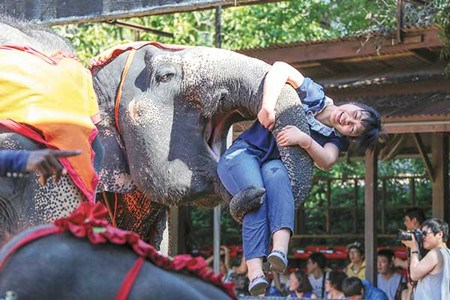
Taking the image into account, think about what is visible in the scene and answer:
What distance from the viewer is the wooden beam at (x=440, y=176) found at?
10023 millimetres

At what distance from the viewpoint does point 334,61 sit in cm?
958

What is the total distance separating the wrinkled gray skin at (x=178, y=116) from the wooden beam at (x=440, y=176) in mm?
5986

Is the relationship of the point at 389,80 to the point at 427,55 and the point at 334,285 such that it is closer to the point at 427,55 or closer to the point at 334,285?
the point at 427,55

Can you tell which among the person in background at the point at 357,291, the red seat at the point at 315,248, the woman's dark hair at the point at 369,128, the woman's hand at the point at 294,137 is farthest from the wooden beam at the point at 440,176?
the woman's hand at the point at 294,137

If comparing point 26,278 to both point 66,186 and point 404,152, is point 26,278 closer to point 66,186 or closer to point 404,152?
point 66,186

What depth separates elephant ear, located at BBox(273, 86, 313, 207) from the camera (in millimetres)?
4066

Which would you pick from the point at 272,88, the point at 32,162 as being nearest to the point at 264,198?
the point at 272,88

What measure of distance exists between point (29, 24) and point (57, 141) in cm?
81

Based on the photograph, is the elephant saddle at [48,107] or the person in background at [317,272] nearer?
the elephant saddle at [48,107]

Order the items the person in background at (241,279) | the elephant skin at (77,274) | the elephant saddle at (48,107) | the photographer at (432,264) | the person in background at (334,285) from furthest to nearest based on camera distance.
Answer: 1. the person in background at (241,279)
2. the person in background at (334,285)
3. the photographer at (432,264)
4. the elephant saddle at (48,107)
5. the elephant skin at (77,274)

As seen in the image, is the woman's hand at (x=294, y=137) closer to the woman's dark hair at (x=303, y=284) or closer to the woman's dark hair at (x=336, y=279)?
the woman's dark hair at (x=336, y=279)

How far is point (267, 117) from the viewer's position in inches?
159

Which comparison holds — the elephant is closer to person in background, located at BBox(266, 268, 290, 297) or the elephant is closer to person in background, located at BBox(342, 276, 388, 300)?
person in background, located at BBox(342, 276, 388, 300)

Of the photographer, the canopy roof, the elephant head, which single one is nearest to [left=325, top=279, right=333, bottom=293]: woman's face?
the canopy roof
